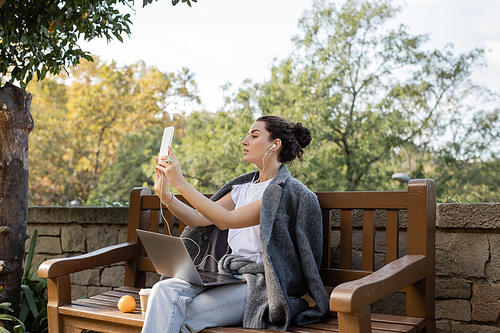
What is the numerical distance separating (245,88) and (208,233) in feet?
37.0

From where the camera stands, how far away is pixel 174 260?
2.01 m

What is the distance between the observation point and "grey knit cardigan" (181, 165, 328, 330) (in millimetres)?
1935

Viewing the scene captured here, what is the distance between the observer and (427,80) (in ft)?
45.1

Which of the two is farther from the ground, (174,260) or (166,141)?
(166,141)

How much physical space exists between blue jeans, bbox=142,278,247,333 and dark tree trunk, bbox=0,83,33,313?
141cm

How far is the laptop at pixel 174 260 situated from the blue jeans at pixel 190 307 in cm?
4

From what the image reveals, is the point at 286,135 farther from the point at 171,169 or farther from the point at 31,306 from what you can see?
the point at 31,306

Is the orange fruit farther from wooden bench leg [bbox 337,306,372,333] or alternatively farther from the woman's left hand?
wooden bench leg [bbox 337,306,372,333]

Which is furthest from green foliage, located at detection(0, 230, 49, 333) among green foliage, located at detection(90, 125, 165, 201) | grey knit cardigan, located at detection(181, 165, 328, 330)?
green foliage, located at detection(90, 125, 165, 201)

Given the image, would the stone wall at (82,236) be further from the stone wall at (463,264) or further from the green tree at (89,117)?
the green tree at (89,117)

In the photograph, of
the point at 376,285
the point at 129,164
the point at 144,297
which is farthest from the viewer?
the point at 129,164

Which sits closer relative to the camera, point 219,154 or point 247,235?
point 247,235

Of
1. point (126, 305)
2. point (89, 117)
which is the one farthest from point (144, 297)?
point (89, 117)

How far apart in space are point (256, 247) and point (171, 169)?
577mm
